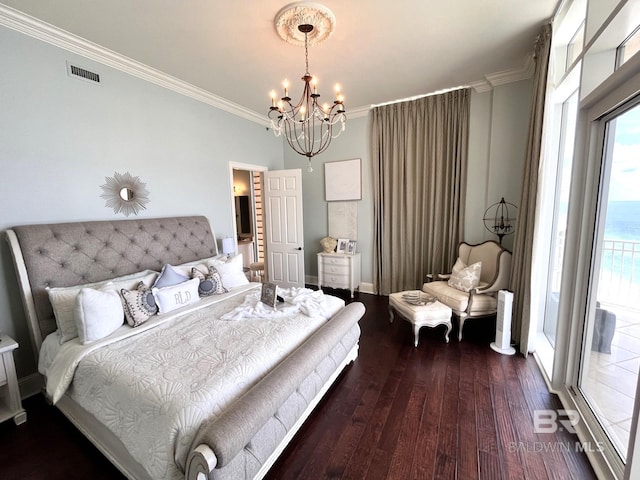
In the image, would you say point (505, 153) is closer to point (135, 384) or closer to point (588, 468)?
point (588, 468)

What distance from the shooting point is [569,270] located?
5.96 ft

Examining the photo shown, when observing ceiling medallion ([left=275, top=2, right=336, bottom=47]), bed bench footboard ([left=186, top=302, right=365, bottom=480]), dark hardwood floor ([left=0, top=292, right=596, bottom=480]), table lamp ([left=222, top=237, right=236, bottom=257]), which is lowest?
dark hardwood floor ([left=0, top=292, right=596, bottom=480])

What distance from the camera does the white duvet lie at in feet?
3.87

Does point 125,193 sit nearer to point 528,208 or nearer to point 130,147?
point 130,147

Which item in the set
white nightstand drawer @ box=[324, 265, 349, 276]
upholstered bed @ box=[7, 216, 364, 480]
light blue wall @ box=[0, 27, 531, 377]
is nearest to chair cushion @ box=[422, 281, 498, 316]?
light blue wall @ box=[0, 27, 531, 377]

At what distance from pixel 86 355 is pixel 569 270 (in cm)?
320

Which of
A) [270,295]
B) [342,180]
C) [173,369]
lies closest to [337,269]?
[342,180]

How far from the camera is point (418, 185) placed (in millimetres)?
3748

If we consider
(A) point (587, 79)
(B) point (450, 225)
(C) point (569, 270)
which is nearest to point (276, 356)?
(C) point (569, 270)

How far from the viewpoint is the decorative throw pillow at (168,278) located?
2379 millimetres

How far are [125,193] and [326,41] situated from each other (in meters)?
2.42

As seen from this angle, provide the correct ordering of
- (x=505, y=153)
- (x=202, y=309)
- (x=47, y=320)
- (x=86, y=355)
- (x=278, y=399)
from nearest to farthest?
(x=278, y=399), (x=86, y=355), (x=47, y=320), (x=202, y=309), (x=505, y=153)

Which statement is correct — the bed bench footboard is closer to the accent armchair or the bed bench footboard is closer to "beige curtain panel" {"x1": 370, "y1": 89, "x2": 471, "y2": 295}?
the accent armchair

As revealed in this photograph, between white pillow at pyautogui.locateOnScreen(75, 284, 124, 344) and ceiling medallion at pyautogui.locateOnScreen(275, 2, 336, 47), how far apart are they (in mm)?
2412
